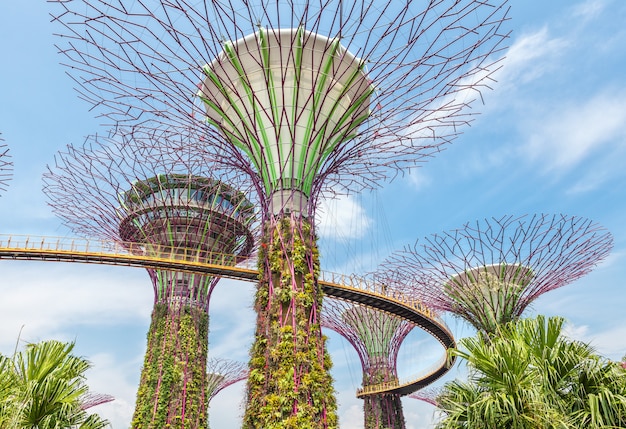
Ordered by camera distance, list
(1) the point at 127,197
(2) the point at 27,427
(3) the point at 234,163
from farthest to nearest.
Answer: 1. (1) the point at 127,197
2. (3) the point at 234,163
3. (2) the point at 27,427

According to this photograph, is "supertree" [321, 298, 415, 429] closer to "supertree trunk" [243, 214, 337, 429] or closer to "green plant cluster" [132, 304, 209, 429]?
"green plant cluster" [132, 304, 209, 429]

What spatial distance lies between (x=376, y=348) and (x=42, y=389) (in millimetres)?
28263

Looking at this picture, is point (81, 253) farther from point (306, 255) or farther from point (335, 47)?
point (335, 47)

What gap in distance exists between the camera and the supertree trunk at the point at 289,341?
11.0 m

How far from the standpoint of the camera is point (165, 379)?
2248cm

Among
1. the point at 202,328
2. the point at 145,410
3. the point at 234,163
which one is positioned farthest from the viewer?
the point at 202,328

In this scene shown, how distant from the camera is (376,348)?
Answer: 109ft

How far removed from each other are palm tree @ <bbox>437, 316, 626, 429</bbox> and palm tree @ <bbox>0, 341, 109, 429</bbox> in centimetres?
578

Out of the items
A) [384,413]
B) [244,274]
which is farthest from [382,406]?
[244,274]

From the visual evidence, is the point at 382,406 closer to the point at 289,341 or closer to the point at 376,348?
the point at 376,348

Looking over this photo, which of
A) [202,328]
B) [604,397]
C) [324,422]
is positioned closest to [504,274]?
[202,328]

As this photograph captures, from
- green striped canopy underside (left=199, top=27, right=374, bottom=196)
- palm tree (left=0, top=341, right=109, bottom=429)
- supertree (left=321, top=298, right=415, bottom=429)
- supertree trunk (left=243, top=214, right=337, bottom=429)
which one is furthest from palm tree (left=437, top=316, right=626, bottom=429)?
supertree (left=321, top=298, right=415, bottom=429)

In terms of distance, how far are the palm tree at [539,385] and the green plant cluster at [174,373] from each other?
679 inches

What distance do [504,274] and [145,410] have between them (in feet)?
61.5
